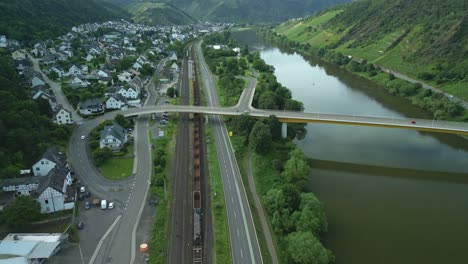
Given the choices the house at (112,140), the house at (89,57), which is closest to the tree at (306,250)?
the house at (112,140)

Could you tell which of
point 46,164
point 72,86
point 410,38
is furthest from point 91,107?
point 410,38

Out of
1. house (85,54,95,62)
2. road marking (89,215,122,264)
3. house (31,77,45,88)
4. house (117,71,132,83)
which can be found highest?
house (85,54,95,62)

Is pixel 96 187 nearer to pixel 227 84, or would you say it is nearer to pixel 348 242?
pixel 348 242

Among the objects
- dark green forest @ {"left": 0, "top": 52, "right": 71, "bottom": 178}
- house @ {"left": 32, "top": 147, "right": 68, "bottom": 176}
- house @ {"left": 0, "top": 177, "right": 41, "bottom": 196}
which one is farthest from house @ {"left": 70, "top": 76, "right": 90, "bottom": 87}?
house @ {"left": 0, "top": 177, "right": 41, "bottom": 196}

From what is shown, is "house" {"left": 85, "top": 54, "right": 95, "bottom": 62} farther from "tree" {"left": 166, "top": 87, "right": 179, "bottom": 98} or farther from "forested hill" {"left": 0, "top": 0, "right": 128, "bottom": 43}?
"tree" {"left": 166, "top": 87, "right": 179, "bottom": 98}

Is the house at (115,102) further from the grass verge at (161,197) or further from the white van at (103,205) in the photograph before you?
the white van at (103,205)

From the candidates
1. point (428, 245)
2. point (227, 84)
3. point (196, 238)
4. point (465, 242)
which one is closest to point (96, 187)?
point (196, 238)

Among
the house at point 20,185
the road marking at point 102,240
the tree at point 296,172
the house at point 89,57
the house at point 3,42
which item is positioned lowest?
the road marking at point 102,240
